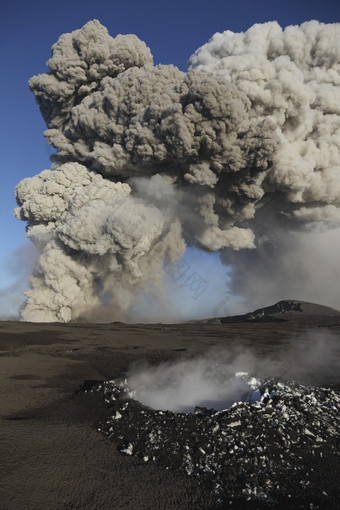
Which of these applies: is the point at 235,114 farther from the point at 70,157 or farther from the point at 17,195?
the point at 17,195

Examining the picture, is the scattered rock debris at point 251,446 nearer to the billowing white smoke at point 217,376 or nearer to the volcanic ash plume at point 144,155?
the billowing white smoke at point 217,376

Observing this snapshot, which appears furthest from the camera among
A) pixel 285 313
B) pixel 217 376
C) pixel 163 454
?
pixel 285 313

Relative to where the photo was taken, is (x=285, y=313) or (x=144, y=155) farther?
(x=285, y=313)

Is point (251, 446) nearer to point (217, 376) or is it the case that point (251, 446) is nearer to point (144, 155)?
point (217, 376)

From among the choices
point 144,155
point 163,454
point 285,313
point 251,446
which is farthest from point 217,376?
point 285,313

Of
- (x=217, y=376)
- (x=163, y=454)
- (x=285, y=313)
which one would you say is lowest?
(x=163, y=454)

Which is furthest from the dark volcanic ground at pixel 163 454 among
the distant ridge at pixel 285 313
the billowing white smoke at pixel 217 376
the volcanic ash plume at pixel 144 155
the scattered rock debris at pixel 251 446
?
the distant ridge at pixel 285 313
